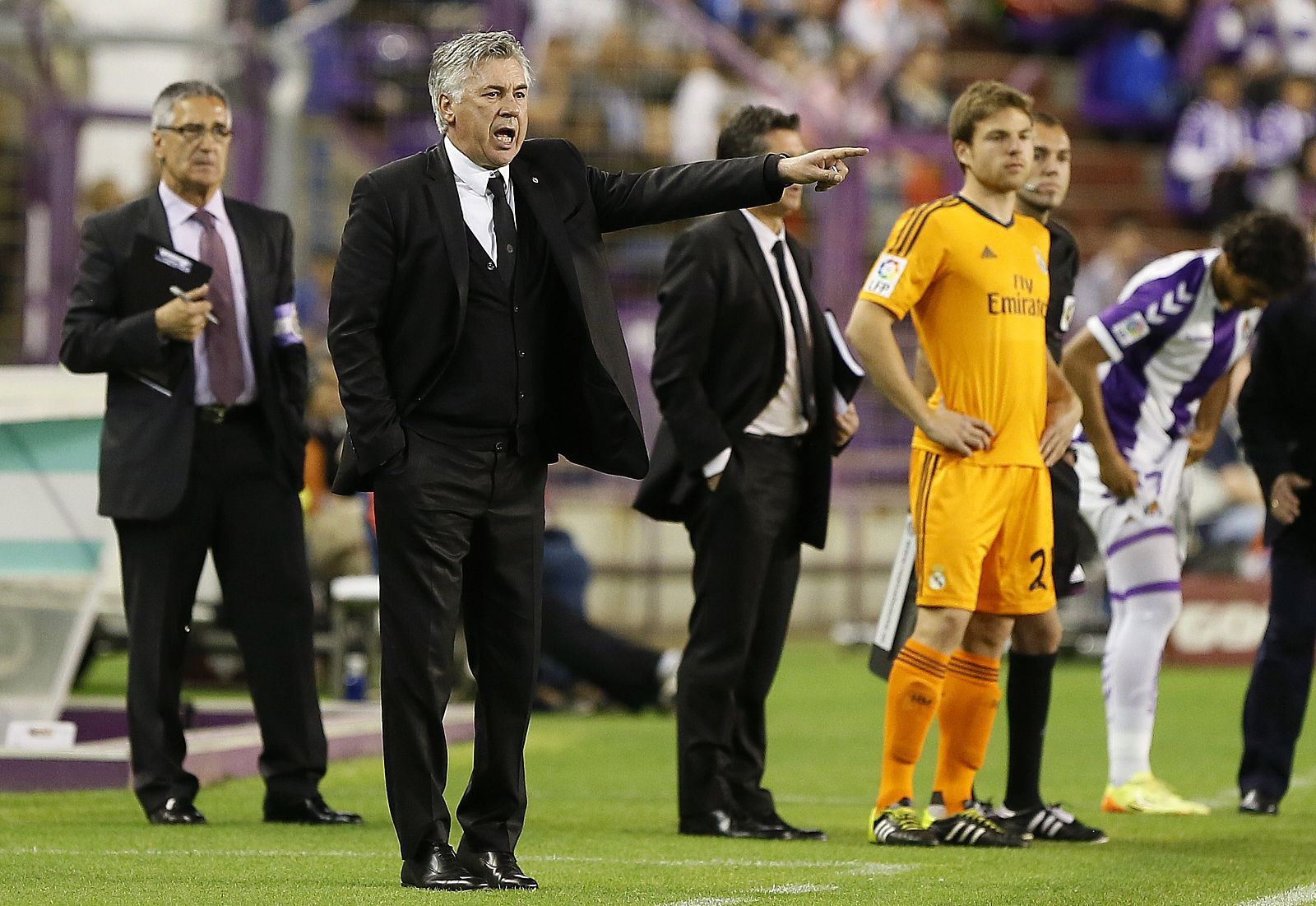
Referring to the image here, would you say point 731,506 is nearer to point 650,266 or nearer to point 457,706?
point 457,706

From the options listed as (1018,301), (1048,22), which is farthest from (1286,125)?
(1018,301)

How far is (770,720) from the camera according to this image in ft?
38.3

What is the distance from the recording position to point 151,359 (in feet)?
23.7

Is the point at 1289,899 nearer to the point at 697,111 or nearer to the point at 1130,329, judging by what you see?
the point at 1130,329

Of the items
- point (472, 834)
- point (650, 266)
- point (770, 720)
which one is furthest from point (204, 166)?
point (650, 266)

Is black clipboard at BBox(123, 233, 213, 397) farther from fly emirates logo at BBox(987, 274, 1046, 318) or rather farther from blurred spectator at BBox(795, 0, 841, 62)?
blurred spectator at BBox(795, 0, 841, 62)

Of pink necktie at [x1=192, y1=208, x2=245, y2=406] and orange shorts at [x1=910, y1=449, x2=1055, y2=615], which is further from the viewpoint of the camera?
pink necktie at [x1=192, y1=208, x2=245, y2=406]

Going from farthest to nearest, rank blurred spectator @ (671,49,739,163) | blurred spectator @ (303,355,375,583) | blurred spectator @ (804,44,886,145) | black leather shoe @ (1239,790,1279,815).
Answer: blurred spectator @ (804,44,886,145)
blurred spectator @ (671,49,739,163)
blurred spectator @ (303,355,375,583)
black leather shoe @ (1239,790,1279,815)

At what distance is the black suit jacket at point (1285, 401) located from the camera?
821cm

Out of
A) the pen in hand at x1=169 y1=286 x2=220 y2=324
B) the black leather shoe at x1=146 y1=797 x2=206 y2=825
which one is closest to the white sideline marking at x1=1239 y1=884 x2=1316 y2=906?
the black leather shoe at x1=146 y1=797 x2=206 y2=825

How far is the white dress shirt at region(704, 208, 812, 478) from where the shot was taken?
7.42 metres

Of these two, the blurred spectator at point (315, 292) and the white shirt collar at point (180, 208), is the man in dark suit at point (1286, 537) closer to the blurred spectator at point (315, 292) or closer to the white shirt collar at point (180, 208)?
the white shirt collar at point (180, 208)

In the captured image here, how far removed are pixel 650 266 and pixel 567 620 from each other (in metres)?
5.05

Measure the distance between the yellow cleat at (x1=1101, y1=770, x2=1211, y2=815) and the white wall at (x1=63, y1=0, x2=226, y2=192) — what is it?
9920mm
